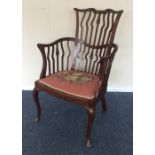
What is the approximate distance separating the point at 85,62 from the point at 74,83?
552mm

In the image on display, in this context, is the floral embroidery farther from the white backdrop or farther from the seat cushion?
the white backdrop

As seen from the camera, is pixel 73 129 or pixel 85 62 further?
pixel 85 62

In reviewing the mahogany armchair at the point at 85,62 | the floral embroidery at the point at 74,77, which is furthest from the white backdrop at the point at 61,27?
the floral embroidery at the point at 74,77

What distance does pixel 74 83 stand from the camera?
1.69 meters

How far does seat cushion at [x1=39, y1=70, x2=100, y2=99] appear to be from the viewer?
5.13 feet

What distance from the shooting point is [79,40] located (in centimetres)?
202

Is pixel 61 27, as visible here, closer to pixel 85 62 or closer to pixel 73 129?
pixel 85 62

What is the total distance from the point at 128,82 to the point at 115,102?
30cm

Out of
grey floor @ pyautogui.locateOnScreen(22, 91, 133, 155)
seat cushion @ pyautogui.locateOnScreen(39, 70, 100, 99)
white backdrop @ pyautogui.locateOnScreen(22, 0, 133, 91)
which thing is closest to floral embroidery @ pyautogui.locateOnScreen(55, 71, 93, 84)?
seat cushion @ pyautogui.locateOnScreen(39, 70, 100, 99)

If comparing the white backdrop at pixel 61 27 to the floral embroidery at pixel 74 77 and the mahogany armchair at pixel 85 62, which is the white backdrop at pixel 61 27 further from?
the floral embroidery at pixel 74 77

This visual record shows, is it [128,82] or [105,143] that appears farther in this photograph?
[128,82]

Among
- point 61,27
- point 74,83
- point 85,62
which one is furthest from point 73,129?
point 61,27

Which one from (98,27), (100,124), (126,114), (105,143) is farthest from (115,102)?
(98,27)
